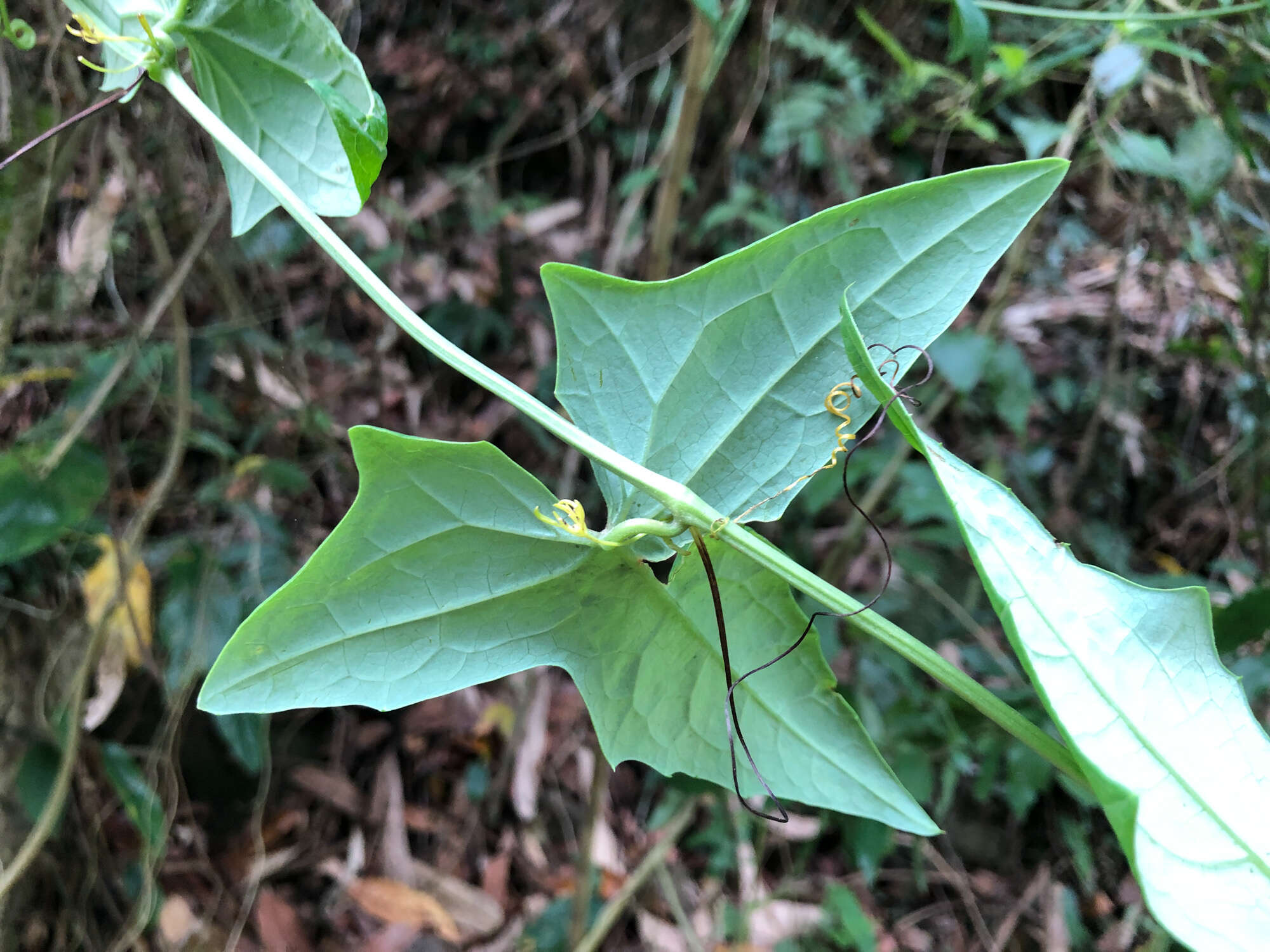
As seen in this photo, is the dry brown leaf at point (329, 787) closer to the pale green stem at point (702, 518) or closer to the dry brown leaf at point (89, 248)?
the dry brown leaf at point (89, 248)

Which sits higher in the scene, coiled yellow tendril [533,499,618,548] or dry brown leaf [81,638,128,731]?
coiled yellow tendril [533,499,618,548]

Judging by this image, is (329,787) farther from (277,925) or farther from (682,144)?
(682,144)

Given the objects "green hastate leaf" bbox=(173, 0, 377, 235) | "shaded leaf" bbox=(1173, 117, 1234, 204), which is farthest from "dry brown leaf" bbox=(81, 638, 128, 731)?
"shaded leaf" bbox=(1173, 117, 1234, 204)

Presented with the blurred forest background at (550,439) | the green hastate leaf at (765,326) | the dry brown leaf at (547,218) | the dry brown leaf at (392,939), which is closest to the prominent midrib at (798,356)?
the green hastate leaf at (765,326)

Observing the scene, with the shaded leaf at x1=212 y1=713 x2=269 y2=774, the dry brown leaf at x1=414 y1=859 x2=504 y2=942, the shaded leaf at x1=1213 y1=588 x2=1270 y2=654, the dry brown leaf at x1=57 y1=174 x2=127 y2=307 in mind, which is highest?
the dry brown leaf at x1=57 y1=174 x2=127 y2=307

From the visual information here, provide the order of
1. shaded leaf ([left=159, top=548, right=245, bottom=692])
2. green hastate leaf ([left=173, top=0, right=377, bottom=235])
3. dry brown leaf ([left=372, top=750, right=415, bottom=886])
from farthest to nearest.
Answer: dry brown leaf ([left=372, top=750, right=415, bottom=886]) → shaded leaf ([left=159, top=548, right=245, bottom=692]) → green hastate leaf ([left=173, top=0, right=377, bottom=235])

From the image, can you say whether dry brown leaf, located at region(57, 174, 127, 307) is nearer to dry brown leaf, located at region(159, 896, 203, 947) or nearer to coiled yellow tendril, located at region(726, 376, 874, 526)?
dry brown leaf, located at region(159, 896, 203, 947)

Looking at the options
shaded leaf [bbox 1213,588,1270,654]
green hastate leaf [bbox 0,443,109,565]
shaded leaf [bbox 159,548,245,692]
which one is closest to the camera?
shaded leaf [bbox 1213,588,1270,654]
